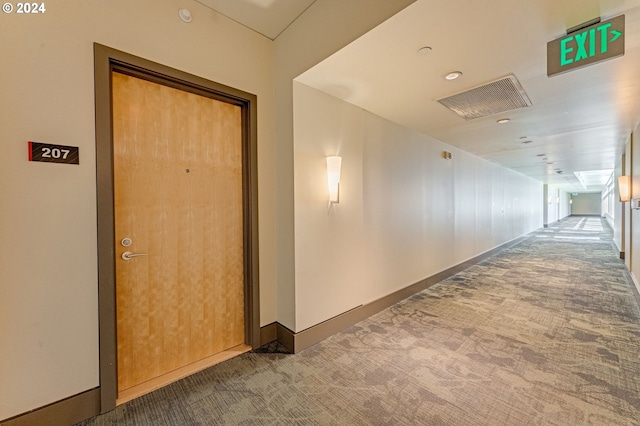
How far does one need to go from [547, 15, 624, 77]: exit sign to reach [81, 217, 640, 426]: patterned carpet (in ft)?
7.97

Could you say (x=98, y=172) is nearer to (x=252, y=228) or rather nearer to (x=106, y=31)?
→ (x=106, y=31)

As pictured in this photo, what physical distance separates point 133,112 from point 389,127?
3084 mm

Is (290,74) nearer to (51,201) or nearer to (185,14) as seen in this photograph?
(185,14)

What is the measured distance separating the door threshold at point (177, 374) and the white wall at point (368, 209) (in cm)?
70

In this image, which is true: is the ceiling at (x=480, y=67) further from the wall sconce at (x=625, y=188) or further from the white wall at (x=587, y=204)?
the white wall at (x=587, y=204)

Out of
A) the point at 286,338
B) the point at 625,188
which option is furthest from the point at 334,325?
the point at 625,188

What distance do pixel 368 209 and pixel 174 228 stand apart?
2262 mm

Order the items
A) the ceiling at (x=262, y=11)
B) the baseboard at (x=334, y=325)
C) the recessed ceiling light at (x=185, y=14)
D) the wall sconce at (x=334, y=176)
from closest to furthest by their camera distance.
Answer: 1. the recessed ceiling light at (x=185, y=14)
2. the ceiling at (x=262, y=11)
3. the baseboard at (x=334, y=325)
4. the wall sconce at (x=334, y=176)

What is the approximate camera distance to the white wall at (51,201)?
154 centimetres

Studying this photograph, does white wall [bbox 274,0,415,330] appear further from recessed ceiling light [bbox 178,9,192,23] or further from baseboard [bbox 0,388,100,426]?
baseboard [bbox 0,388,100,426]

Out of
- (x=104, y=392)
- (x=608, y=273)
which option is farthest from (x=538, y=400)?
(x=608, y=273)

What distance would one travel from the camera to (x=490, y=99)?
3018 mm

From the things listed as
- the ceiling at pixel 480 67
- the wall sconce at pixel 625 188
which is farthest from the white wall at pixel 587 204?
the ceiling at pixel 480 67

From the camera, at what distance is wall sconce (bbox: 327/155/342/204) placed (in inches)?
109
